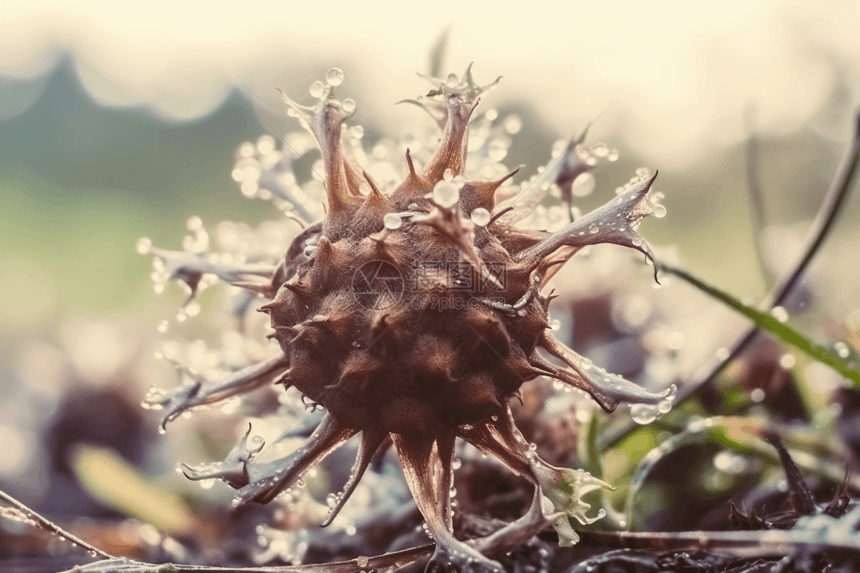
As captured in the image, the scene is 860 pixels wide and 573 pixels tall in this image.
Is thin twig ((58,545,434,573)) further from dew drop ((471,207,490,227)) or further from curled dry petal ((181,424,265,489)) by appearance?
dew drop ((471,207,490,227))

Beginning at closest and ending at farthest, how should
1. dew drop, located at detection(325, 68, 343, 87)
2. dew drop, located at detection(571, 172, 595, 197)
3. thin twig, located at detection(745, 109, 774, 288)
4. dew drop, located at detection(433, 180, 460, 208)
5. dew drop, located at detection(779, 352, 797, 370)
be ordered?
dew drop, located at detection(433, 180, 460, 208)
dew drop, located at detection(325, 68, 343, 87)
dew drop, located at detection(571, 172, 595, 197)
dew drop, located at detection(779, 352, 797, 370)
thin twig, located at detection(745, 109, 774, 288)

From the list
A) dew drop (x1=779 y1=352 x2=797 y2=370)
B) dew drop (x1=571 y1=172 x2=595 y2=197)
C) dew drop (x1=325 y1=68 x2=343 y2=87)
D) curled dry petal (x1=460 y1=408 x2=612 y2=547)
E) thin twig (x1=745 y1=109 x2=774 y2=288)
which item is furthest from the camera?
thin twig (x1=745 y1=109 x2=774 y2=288)

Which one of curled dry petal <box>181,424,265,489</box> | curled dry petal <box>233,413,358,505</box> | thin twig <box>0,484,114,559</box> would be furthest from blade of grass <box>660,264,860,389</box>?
thin twig <box>0,484,114,559</box>

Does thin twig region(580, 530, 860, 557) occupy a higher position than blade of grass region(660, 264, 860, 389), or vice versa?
blade of grass region(660, 264, 860, 389)

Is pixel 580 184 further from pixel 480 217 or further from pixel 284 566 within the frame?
pixel 284 566

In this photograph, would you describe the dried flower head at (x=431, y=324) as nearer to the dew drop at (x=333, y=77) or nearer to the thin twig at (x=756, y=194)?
the dew drop at (x=333, y=77)

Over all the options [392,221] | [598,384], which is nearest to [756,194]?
[598,384]

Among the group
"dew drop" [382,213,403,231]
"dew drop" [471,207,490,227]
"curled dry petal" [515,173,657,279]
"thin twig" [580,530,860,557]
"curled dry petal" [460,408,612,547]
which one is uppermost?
"dew drop" [382,213,403,231]

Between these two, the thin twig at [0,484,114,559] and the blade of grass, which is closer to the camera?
the thin twig at [0,484,114,559]
